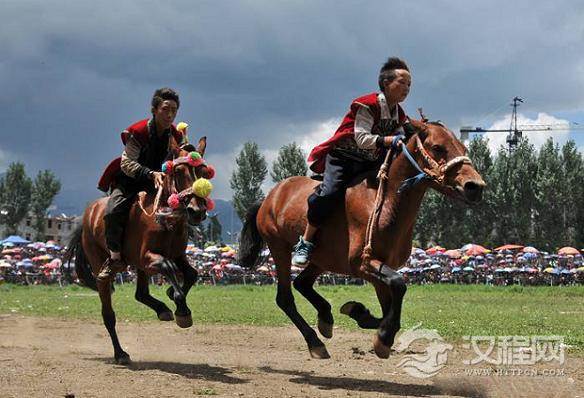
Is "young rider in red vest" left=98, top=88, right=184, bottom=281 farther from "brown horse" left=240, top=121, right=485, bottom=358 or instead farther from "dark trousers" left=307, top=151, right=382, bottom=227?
"dark trousers" left=307, top=151, right=382, bottom=227

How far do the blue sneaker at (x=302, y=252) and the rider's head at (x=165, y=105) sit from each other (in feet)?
9.00

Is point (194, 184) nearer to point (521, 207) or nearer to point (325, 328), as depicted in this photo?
point (325, 328)

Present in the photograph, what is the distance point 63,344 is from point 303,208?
5.84 metres

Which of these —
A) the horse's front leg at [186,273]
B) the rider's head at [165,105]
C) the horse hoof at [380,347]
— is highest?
the rider's head at [165,105]

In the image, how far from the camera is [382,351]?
7.23 m

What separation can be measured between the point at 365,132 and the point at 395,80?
72 cm

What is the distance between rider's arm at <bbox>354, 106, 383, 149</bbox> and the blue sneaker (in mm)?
1446

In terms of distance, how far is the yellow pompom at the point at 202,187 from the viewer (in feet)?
26.7

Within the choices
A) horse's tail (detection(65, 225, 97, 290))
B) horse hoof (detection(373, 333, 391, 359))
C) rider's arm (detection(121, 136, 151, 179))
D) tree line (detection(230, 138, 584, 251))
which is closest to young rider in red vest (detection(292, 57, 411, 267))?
horse hoof (detection(373, 333, 391, 359))

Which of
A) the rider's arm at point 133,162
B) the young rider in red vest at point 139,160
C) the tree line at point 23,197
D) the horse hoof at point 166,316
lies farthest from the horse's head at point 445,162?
the tree line at point 23,197

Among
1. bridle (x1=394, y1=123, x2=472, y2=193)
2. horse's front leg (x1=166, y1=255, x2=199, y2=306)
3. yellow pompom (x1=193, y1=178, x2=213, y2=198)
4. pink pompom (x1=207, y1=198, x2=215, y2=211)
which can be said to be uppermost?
bridle (x1=394, y1=123, x2=472, y2=193)

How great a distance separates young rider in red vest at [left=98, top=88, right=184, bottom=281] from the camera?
952cm

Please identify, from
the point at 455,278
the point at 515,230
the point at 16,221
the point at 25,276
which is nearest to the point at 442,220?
the point at 515,230

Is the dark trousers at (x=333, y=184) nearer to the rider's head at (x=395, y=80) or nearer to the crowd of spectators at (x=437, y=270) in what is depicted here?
the rider's head at (x=395, y=80)
